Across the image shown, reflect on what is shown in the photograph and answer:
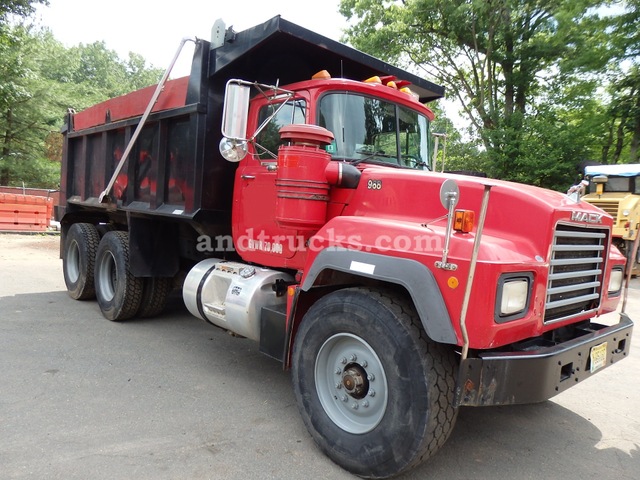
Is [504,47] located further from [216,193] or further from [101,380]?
[101,380]

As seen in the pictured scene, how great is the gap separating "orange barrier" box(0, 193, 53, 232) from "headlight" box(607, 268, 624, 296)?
703 inches

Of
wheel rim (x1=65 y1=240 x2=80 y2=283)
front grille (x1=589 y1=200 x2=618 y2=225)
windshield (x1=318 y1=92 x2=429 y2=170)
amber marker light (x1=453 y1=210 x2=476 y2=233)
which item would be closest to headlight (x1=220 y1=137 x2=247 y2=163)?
windshield (x1=318 y1=92 x2=429 y2=170)

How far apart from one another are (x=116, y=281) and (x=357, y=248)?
413 centimetres

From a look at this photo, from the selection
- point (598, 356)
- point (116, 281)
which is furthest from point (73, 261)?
point (598, 356)

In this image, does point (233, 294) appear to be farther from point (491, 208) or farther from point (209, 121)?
point (491, 208)

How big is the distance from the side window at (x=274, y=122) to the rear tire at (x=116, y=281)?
2.64 metres

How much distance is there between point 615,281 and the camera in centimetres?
369

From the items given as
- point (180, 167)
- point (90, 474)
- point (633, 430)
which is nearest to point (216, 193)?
point (180, 167)

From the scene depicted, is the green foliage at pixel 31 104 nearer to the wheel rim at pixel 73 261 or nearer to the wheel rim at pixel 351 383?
the wheel rim at pixel 73 261

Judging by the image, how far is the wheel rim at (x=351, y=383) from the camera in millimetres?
2836

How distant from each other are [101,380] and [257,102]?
2811 mm

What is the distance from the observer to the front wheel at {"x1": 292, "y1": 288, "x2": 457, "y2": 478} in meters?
2.53

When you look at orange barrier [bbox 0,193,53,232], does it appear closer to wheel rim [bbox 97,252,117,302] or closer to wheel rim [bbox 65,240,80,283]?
wheel rim [bbox 65,240,80,283]

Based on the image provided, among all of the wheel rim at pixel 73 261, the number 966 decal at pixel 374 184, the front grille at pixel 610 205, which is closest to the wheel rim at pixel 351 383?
the number 966 decal at pixel 374 184
